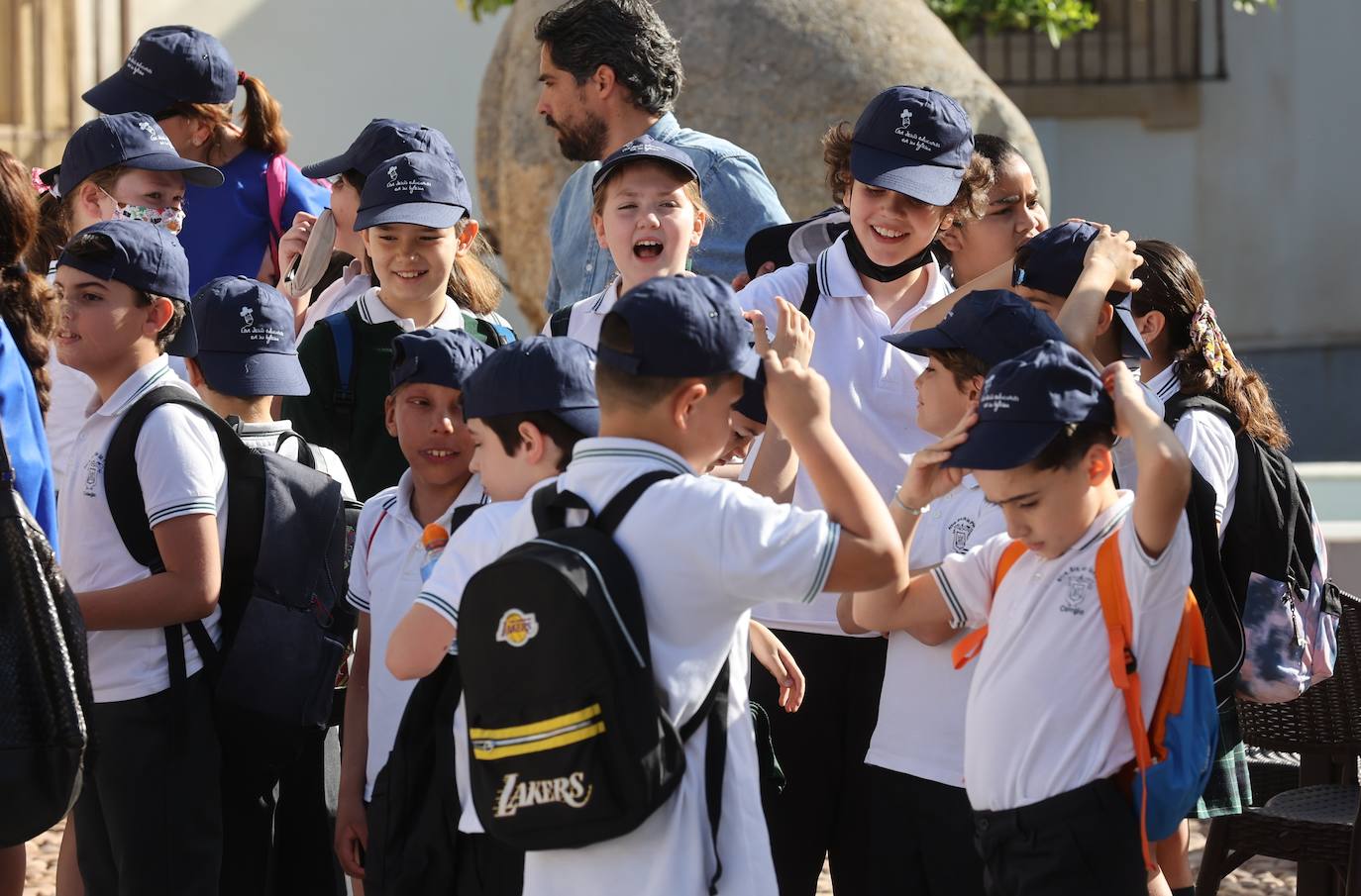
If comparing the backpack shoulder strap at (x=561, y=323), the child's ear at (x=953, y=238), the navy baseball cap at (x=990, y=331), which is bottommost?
the backpack shoulder strap at (x=561, y=323)

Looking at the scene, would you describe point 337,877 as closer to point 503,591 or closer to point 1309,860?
point 503,591

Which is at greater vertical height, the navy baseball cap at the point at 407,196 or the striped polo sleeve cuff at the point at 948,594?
the navy baseball cap at the point at 407,196

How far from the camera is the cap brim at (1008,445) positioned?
2.87 metres

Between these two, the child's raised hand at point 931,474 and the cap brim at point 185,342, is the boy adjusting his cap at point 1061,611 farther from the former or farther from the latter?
the cap brim at point 185,342

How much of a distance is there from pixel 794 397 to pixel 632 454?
0.83 ft

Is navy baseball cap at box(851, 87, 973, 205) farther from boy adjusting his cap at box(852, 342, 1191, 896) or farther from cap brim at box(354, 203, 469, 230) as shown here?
cap brim at box(354, 203, 469, 230)

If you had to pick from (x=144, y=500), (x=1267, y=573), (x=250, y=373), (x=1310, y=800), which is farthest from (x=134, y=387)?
(x=1310, y=800)

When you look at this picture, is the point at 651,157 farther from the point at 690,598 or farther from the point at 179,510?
the point at 690,598

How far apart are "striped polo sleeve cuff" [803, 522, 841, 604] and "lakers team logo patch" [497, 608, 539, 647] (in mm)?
376

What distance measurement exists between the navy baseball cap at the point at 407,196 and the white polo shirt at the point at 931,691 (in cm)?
150

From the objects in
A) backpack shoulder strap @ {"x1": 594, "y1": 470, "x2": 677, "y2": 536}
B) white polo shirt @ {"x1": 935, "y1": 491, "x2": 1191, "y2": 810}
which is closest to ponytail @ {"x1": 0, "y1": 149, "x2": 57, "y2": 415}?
backpack shoulder strap @ {"x1": 594, "y1": 470, "x2": 677, "y2": 536}

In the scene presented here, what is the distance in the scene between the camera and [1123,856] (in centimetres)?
295

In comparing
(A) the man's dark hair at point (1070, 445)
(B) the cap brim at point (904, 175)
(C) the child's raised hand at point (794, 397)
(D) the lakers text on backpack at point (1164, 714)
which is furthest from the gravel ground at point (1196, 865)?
(C) the child's raised hand at point (794, 397)

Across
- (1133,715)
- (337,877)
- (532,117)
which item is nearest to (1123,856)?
(1133,715)
